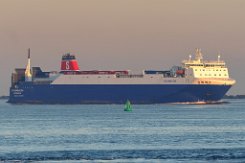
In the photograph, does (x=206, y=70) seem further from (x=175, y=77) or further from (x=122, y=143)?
(x=122, y=143)

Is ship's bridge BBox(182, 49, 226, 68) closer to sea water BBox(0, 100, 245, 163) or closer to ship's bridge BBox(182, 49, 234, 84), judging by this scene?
ship's bridge BBox(182, 49, 234, 84)

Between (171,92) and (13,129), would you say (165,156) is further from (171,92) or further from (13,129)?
(171,92)

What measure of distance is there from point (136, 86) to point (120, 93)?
131 inches

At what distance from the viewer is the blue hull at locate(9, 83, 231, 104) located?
596ft

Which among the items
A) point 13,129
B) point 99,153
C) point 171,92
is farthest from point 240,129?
point 171,92

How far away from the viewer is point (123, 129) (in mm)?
86938

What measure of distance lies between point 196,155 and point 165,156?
1.82 meters

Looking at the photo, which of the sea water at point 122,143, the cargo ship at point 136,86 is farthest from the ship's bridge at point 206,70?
the sea water at point 122,143

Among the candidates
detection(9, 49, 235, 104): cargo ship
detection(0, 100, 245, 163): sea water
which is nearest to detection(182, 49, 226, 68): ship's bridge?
detection(9, 49, 235, 104): cargo ship

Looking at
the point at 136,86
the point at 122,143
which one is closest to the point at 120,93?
the point at 136,86

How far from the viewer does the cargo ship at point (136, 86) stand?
182m

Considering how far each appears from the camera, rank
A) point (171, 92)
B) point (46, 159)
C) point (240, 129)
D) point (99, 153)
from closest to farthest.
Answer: point (46, 159) < point (99, 153) < point (240, 129) < point (171, 92)

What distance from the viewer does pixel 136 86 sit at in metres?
182

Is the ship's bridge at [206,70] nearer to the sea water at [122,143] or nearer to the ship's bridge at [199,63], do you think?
the ship's bridge at [199,63]
